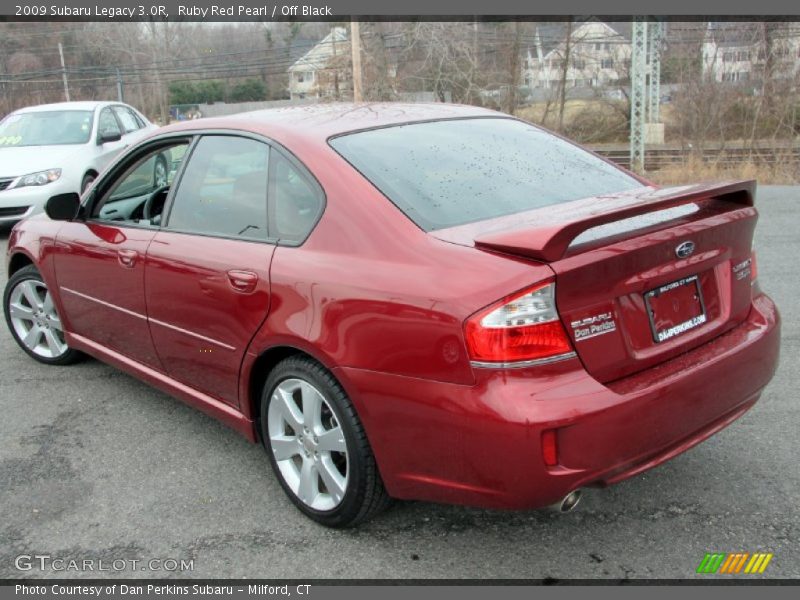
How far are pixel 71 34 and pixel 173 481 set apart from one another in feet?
161

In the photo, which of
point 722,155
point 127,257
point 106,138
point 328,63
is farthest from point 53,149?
point 328,63

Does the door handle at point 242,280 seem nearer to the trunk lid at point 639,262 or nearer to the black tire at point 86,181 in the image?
the trunk lid at point 639,262

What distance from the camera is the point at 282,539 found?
296 cm

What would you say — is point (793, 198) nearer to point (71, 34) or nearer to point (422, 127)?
point (422, 127)

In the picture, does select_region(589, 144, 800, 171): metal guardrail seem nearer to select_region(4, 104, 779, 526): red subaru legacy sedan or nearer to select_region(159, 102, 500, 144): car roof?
select_region(159, 102, 500, 144): car roof

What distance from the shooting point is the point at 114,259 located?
390 centimetres

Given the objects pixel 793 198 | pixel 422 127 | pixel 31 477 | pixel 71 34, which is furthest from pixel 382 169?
pixel 71 34

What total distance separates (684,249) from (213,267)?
1901 mm

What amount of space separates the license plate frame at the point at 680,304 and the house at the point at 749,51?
26.3 meters

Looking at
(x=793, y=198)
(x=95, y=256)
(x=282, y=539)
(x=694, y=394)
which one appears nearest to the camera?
(x=694, y=394)

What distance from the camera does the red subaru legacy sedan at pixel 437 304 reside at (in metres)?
2.35

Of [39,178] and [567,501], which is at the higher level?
[39,178]

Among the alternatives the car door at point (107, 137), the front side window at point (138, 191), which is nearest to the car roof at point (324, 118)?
the front side window at point (138, 191)

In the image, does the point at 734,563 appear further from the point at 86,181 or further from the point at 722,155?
the point at 722,155
